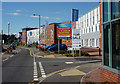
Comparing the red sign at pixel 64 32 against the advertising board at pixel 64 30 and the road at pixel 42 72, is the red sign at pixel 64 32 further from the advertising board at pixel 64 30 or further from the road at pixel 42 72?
the road at pixel 42 72

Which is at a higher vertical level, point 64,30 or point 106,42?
point 64,30

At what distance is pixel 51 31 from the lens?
71.1 metres

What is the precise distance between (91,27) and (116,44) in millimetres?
49464

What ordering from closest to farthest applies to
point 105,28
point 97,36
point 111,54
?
point 111,54
point 105,28
point 97,36

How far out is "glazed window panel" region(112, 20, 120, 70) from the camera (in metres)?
7.28

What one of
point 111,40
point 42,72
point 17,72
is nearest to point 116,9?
point 111,40

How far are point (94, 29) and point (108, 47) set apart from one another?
46206 millimetres

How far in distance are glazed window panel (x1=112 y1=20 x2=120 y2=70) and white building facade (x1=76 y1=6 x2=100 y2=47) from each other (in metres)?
42.7

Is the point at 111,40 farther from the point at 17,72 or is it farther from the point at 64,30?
the point at 64,30

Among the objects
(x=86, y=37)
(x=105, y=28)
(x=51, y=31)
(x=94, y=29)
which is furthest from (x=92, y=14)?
(x=105, y=28)

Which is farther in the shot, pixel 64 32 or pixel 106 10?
pixel 64 32

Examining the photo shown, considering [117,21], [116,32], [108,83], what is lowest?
[108,83]

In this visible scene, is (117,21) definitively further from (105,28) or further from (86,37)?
(86,37)

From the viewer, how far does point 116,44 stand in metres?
7.46
